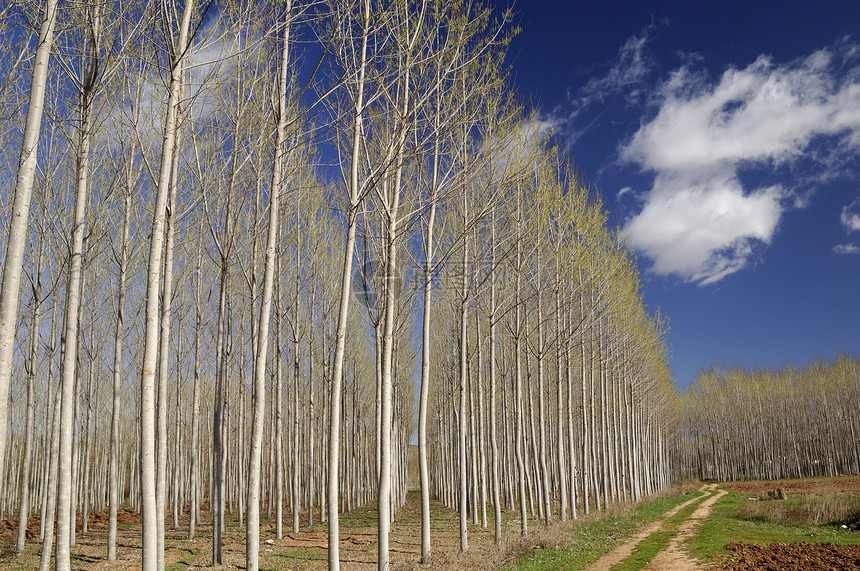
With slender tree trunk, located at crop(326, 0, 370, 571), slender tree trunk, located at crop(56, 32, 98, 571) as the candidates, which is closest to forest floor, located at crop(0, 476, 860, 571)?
slender tree trunk, located at crop(326, 0, 370, 571)

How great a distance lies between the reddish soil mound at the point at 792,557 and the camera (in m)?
8.30

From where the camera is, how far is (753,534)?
12773 mm

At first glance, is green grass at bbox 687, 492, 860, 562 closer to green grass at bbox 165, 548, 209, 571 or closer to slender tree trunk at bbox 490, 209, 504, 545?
slender tree trunk at bbox 490, 209, 504, 545

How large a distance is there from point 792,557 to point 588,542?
3.79 m

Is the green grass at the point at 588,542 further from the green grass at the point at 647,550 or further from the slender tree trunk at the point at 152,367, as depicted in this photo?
the slender tree trunk at the point at 152,367

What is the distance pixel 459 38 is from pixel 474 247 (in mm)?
4598

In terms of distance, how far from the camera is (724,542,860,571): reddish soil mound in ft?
27.2

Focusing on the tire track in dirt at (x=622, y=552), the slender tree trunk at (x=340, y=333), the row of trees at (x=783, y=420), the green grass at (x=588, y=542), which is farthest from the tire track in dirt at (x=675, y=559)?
the row of trees at (x=783, y=420)

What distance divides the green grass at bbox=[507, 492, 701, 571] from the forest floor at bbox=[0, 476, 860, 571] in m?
0.03

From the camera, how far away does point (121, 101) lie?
8.52 m

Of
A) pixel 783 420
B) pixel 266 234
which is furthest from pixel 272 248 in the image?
pixel 783 420

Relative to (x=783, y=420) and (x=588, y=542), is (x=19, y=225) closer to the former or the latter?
(x=588, y=542)

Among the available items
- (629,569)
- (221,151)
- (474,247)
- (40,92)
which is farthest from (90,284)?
(629,569)

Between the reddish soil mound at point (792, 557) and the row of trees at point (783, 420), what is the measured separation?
43198mm
